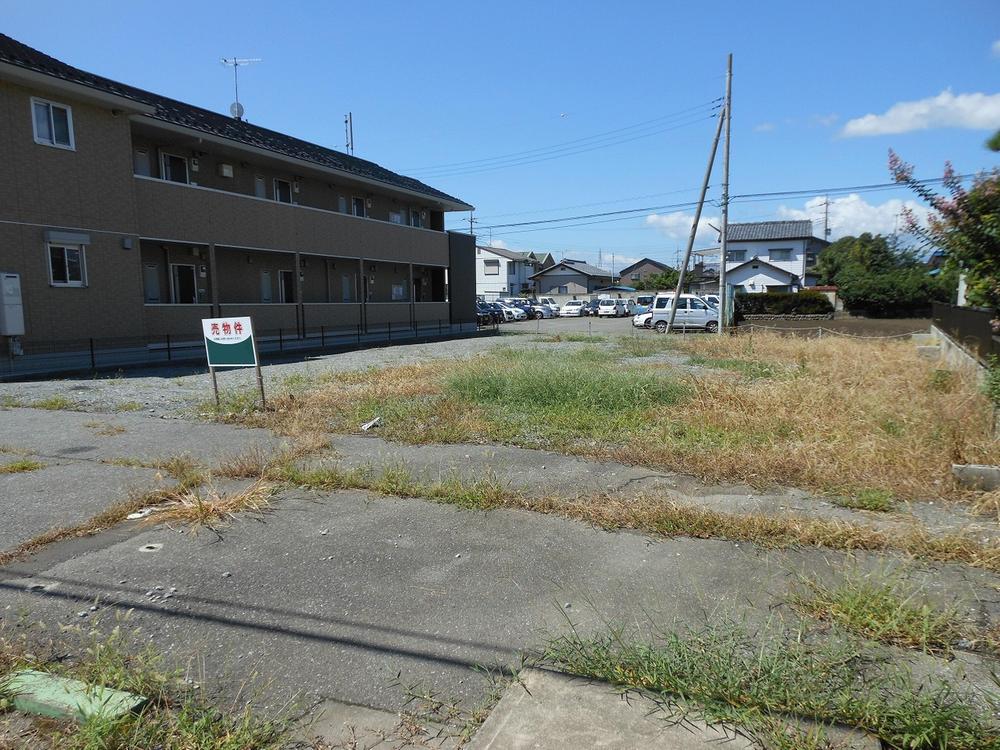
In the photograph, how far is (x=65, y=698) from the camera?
8.44ft

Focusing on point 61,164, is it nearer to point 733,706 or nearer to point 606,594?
point 606,594

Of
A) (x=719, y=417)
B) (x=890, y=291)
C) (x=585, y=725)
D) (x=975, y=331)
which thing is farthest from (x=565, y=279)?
(x=585, y=725)

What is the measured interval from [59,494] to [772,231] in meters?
66.7

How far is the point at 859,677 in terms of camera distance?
8.68ft

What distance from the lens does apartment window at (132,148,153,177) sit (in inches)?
732

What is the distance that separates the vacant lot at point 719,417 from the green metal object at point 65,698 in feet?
15.1

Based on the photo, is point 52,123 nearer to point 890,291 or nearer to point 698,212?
point 698,212

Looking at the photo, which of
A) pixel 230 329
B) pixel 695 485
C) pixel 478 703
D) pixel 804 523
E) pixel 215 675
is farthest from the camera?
pixel 230 329

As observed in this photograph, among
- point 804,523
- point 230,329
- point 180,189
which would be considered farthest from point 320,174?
point 804,523

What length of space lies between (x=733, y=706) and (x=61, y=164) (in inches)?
722

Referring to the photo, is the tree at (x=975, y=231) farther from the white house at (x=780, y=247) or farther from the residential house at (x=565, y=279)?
the residential house at (x=565, y=279)

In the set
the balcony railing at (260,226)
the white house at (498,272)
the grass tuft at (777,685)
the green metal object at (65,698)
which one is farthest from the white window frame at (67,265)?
the white house at (498,272)

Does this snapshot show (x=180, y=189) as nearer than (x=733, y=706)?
No

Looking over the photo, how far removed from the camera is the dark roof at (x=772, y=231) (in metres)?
61.0
